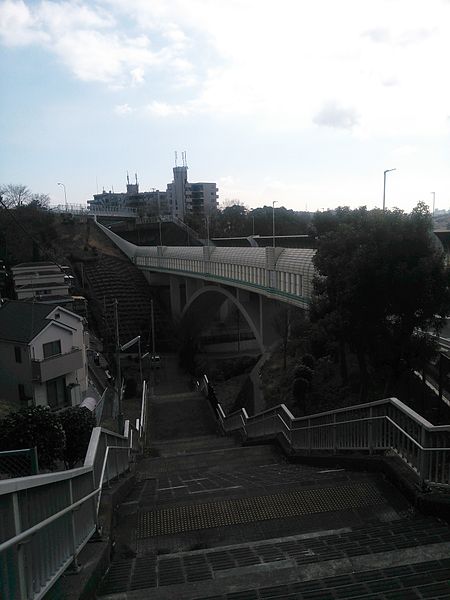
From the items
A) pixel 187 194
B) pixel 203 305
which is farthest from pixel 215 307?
pixel 187 194

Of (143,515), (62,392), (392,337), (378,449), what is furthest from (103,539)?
(62,392)

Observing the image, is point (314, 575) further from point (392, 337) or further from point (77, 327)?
point (77, 327)

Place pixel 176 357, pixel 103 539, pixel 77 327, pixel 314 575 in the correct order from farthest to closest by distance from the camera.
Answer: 1. pixel 176 357
2. pixel 77 327
3. pixel 103 539
4. pixel 314 575

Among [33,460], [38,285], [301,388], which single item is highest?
[33,460]

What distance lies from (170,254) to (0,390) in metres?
24.9

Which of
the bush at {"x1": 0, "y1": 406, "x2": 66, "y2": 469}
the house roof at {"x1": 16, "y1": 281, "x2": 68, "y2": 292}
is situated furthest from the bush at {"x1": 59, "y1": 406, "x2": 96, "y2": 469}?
the house roof at {"x1": 16, "y1": 281, "x2": 68, "y2": 292}

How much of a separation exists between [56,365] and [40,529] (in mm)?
19104

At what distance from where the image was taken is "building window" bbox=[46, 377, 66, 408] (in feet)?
69.4

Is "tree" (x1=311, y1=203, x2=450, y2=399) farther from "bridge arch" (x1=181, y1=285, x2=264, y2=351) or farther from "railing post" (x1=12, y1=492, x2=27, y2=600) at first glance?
"bridge arch" (x1=181, y1=285, x2=264, y2=351)

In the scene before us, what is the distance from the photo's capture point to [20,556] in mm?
2553

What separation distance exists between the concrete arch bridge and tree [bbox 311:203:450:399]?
→ 6.79 m

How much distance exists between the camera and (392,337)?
1038 cm

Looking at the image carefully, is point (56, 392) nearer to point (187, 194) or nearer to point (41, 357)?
point (41, 357)

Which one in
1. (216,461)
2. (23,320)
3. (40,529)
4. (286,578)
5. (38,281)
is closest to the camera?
(40,529)
